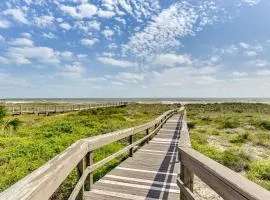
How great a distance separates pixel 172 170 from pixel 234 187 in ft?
18.2

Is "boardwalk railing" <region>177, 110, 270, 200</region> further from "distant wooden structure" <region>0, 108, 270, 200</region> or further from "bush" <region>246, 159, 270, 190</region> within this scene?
"bush" <region>246, 159, 270, 190</region>

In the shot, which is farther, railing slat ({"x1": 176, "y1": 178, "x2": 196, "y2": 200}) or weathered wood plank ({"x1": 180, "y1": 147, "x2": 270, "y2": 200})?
railing slat ({"x1": 176, "y1": 178, "x2": 196, "y2": 200})

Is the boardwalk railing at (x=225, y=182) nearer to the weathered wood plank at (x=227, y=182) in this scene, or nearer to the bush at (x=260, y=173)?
the weathered wood plank at (x=227, y=182)

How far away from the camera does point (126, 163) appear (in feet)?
25.1

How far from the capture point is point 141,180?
19.8 feet

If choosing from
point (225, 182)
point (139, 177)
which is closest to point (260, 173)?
point (139, 177)

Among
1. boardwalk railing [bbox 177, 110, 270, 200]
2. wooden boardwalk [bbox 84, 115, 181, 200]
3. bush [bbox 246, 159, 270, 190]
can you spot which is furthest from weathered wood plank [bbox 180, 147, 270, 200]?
bush [bbox 246, 159, 270, 190]

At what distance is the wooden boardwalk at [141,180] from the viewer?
503cm

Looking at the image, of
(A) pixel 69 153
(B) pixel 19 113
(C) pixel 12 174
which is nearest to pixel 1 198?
(A) pixel 69 153

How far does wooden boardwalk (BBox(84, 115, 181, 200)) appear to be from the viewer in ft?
16.5

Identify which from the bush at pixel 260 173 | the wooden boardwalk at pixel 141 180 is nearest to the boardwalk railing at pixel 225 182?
the wooden boardwalk at pixel 141 180

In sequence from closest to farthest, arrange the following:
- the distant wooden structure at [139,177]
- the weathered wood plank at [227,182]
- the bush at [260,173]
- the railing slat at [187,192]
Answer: the weathered wood plank at [227,182]
the distant wooden structure at [139,177]
the railing slat at [187,192]
the bush at [260,173]

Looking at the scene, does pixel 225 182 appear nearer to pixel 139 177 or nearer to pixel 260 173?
pixel 139 177

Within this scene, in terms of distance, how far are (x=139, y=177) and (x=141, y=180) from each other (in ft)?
0.81
